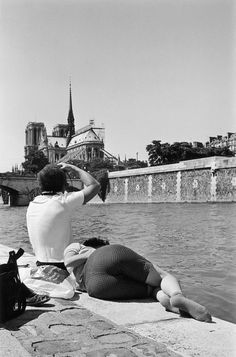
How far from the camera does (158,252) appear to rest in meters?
8.34

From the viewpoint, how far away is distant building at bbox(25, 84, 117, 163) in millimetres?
81375

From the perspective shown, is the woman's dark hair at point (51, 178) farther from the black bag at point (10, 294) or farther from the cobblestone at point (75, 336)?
the cobblestone at point (75, 336)

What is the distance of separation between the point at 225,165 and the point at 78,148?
190 ft

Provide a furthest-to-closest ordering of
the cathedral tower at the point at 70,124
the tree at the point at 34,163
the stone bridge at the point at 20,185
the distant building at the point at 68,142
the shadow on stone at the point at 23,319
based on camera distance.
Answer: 1. the cathedral tower at the point at 70,124
2. the distant building at the point at 68,142
3. the tree at the point at 34,163
4. the stone bridge at the point at 20,185
5. the shadow on stone at the point at 23,319

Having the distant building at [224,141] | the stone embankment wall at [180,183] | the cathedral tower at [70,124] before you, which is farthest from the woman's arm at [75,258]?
the cathedral tower at [70,124]

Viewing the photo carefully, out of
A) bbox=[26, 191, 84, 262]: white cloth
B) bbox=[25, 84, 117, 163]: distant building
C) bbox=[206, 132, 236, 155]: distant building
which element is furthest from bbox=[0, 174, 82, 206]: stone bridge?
bbox=[26, 191, 84, 262]: white cloth

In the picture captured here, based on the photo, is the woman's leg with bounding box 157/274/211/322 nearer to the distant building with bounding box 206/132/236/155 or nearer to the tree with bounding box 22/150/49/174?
the distant building with bounding box 206/132/236/155

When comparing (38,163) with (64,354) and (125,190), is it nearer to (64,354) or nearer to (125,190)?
(125,190)

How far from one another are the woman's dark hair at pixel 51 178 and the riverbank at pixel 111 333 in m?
0.77

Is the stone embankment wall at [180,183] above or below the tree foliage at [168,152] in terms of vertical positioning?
below

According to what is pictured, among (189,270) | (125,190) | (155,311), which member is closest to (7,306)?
(155,311)

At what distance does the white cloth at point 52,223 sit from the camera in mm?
3051

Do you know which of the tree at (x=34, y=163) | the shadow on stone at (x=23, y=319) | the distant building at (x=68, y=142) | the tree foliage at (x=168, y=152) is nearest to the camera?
the shadow on stone at (x=23, y=319)

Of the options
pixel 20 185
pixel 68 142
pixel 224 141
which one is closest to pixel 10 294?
pixel 20 185
